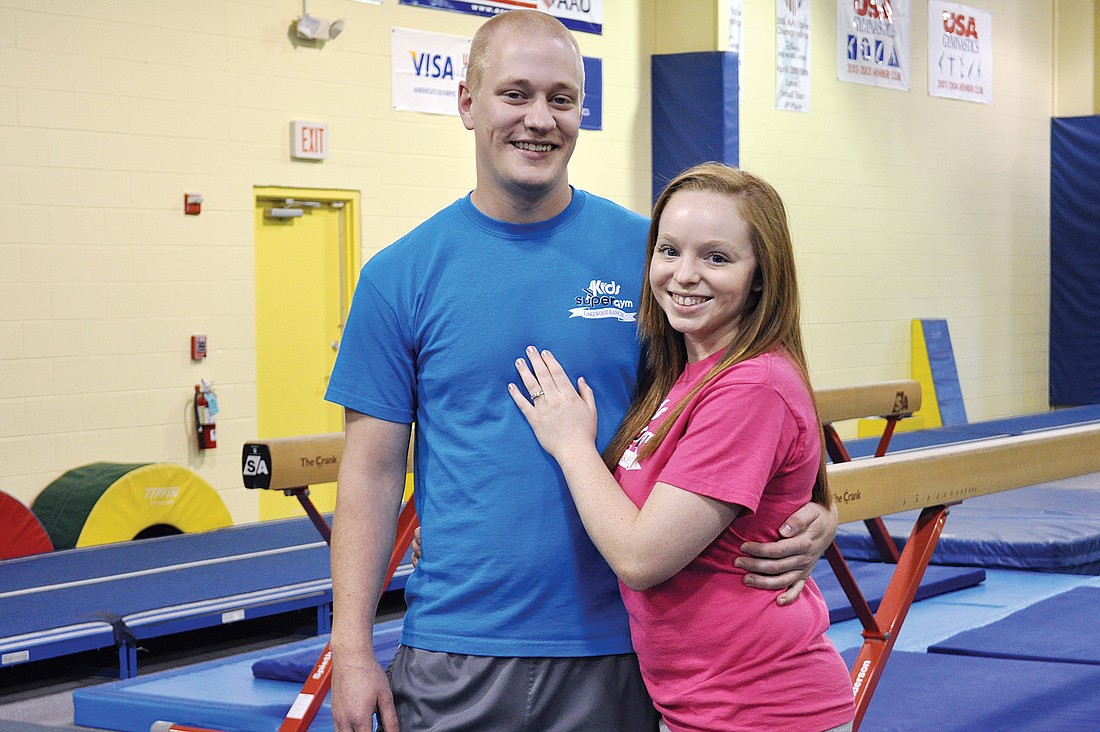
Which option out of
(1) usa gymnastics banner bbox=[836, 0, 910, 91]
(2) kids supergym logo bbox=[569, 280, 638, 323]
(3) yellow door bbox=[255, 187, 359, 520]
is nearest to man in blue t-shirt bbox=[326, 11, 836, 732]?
(2) kids supergym logo bbox=[569, 280, 638, 323]

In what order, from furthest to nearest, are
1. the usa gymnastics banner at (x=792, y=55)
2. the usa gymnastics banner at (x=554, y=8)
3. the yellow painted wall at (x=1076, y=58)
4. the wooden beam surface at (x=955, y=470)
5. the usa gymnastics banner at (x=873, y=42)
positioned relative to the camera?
the yellow painted wall at (x=1076, y=58), the usa gymnastics banner at (x=873, y=42), the usa gymnastics banner at (x=792, y=55), the usa gymnastics banner at (x=554, y=8), the wooden beam surface at (x=955, y=470)

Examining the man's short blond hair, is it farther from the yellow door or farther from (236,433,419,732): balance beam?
the yellow door

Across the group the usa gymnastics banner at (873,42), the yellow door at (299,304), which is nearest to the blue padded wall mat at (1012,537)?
the yellow door at (299,304)

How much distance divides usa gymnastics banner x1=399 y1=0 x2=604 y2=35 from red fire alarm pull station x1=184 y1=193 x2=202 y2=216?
2128 millimetres

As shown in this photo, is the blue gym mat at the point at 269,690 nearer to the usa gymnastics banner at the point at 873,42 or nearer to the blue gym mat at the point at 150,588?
the blue gym mat at the point at 150,588

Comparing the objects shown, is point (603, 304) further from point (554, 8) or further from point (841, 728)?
point (554, 8)

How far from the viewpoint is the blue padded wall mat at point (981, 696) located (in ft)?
11.8

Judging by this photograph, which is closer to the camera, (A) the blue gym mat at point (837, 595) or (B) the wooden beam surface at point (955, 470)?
(B) the wooden beam surface at point (955, 470)

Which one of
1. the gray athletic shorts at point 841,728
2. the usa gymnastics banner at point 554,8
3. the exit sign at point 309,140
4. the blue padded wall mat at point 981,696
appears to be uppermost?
the usa gymnastics banner at point 554,8

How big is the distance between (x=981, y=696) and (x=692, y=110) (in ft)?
23.5

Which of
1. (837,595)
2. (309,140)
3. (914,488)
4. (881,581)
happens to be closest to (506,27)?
(914,488)

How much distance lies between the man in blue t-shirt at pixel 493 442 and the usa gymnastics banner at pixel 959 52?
12215 mm

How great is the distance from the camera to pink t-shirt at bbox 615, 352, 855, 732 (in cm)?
176

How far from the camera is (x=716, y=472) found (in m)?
1.74
